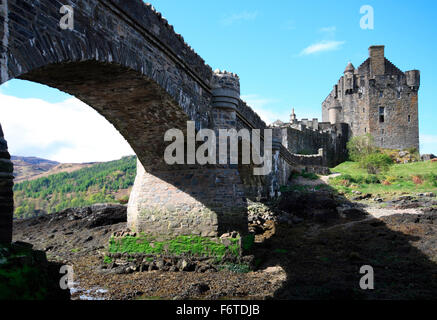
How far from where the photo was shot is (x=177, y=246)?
10.8 m

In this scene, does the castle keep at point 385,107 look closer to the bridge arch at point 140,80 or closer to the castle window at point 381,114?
the castle window at point 381,114

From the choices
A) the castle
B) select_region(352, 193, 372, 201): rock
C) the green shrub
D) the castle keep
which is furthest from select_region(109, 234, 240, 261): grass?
the castle keep

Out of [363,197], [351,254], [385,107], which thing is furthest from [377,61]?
Answer: [351,254]

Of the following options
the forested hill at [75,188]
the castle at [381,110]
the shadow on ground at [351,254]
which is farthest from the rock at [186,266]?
the castle at [381,110]

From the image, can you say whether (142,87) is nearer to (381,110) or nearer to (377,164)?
(377,164)

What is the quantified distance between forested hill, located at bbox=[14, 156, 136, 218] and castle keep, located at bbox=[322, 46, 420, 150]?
29.7 meters

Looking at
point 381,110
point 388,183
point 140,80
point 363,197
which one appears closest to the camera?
point 140,80

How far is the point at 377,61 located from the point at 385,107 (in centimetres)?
670

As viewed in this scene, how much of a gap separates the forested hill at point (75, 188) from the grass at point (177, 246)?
2734 centimetres

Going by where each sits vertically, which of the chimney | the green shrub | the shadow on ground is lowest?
the shadow on ground

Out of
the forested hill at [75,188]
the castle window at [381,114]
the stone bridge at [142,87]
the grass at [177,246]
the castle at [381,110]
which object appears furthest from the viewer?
the castle window at [381,114]

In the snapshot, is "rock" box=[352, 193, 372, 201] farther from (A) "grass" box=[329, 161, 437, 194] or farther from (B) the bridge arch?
(B) the bridge arch

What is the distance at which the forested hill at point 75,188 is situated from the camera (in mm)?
41219

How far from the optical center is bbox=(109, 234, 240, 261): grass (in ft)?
33.7
